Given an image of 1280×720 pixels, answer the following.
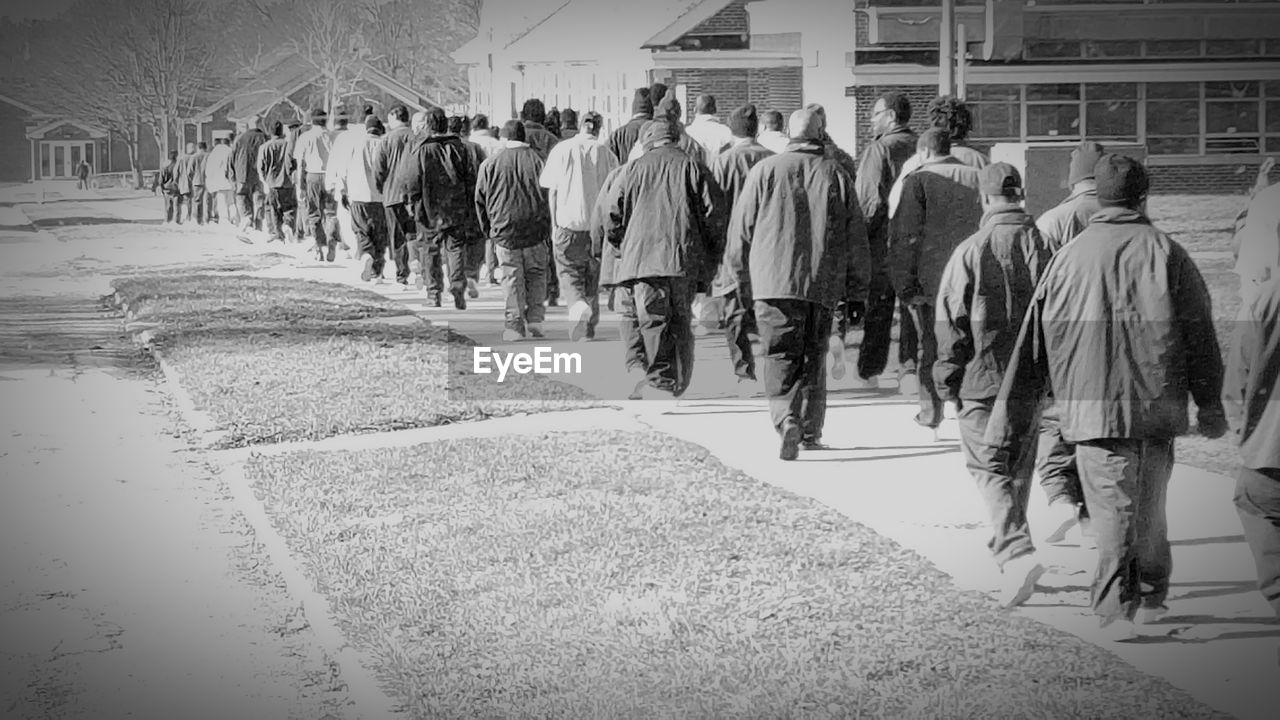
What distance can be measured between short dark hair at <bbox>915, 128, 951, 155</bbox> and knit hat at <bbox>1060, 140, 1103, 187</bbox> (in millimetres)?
1520

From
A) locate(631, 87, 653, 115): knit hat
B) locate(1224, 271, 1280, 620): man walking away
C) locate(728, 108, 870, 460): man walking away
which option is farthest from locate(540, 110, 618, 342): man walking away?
locate(1224, 271, 1280, 620): man walking away

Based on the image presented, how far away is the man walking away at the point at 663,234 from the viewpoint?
9625 millimetres

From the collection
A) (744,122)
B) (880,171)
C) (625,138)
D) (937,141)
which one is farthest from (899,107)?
(625,138)

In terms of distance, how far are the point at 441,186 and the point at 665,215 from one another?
18.0 feet

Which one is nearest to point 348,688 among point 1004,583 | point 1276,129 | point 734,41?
point 1004,583

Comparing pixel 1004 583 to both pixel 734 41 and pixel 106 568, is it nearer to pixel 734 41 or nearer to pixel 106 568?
pixel 106 568

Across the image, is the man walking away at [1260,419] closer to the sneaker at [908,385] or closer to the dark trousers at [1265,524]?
the dark trousers at [1265,524]

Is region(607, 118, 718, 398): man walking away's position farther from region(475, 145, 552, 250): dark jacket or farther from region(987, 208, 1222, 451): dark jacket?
region(987, 208, 1222, 451): dark jacket

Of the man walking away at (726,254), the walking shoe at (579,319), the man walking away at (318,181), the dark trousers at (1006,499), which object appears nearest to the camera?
the dark trousers at (1006,499)

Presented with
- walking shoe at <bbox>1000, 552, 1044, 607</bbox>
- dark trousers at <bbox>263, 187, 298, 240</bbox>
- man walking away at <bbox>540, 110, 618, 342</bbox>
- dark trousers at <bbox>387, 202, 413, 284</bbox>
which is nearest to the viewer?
walking shoe at <bbox>1000, 552, 1044, 607</bbox>

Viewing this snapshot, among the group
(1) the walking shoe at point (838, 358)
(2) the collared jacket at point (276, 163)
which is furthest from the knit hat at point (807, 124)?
(2) the collared jacket at point (276, 163)

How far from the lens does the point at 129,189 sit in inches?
1656

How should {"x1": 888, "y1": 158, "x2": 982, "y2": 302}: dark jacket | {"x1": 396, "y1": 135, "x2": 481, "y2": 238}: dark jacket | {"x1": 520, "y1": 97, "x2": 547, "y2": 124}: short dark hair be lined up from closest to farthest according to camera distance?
1. {"x1": 888, "y1": 158, "x2": 982, "y2": 302}: dark jacket
2. {"x1": 396, "y1": 135, "x2": 481, "y2": 238}: dark jacket
3. {"x1": 520, "y1": 97, "x2": 547, "y2": 124}: short dark hair

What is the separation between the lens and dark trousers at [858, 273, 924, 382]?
9.38 meters
